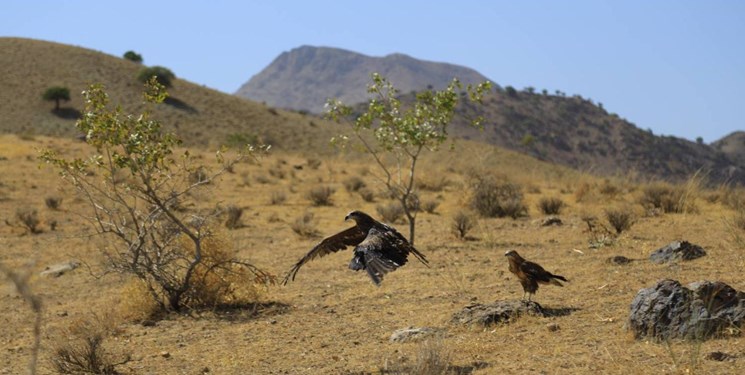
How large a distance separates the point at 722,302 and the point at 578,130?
3506 inches

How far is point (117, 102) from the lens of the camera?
58.7m

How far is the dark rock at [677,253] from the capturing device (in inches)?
453

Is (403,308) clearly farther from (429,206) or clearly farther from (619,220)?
(429,206)

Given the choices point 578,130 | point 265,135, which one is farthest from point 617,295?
point 578,130

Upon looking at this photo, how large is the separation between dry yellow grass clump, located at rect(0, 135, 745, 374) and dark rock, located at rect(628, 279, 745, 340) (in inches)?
5.1

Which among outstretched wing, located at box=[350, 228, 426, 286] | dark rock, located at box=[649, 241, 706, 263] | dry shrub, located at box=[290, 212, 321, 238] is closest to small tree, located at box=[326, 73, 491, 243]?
dry shrub, located at box=[290, 212, 321, 238]

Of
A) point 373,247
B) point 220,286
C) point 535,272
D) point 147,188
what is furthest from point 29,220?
point 373,247

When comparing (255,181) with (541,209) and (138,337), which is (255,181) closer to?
(541,209)

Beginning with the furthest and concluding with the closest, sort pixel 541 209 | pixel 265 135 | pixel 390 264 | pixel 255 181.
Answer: pixel 265 135 < pixel 255 181 < pixel 541 209 < pixel 390 264

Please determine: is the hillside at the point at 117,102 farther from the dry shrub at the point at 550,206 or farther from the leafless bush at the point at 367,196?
the dry shrub at the point at 550,206

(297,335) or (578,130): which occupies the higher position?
(578,130)

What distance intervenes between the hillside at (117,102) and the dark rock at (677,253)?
40.6 metres

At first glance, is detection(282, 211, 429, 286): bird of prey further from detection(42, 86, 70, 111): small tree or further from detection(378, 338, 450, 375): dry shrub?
detection(42, 86, 70, 111): small tree

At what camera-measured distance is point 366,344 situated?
867 cm
